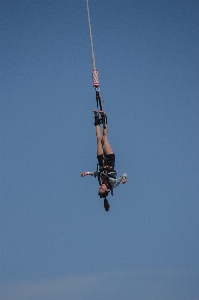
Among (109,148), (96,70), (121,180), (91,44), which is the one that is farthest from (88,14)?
(121,180)

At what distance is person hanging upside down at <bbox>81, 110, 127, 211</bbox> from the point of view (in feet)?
45.8

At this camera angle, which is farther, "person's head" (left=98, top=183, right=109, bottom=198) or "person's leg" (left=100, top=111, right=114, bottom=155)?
"person's leg" (left=100, top=111, right=114, bottom=155)

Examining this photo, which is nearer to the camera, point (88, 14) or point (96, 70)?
point (88, 14)

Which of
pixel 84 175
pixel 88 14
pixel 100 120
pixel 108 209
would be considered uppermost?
pixel 88 14

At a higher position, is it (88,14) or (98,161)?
(88,14)

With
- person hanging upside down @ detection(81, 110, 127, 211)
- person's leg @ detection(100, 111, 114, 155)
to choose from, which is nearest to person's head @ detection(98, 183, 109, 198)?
person hanging upside down @ detection(81, 110, 127, 211)

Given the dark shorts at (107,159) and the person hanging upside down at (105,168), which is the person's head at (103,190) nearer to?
the person hanging upside down at (105,168)

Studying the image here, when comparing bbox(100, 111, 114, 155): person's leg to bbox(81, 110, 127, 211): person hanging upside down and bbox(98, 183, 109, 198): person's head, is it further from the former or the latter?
bbox(98, 183, 109, 198): person's head

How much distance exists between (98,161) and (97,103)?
1961 millimetres

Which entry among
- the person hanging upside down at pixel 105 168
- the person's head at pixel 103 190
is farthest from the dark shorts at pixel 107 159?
the person's head at pixel 103 190

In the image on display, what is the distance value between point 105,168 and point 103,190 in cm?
70

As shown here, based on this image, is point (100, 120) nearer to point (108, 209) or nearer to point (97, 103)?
point (97, 103)

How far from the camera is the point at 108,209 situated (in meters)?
14.1

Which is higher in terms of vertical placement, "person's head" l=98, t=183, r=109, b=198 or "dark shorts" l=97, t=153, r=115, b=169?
"dark shorts" l=97, t=153, r=115, b=169
